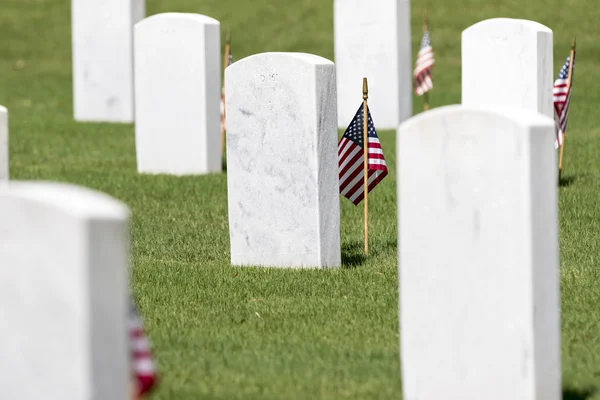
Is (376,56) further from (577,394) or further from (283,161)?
(577,394)

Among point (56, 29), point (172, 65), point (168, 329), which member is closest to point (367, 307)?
point (168, 329)

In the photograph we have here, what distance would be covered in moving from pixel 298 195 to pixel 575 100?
12.3 m

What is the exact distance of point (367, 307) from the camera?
830 cm

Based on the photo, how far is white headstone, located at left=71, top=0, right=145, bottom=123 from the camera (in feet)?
66.3

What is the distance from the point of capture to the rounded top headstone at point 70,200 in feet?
13.5

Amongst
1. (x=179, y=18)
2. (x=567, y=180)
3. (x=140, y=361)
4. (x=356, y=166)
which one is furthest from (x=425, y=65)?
(x=140, y=361)

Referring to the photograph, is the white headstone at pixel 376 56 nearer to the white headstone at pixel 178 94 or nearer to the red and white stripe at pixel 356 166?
the white headstone at pixel 178 94

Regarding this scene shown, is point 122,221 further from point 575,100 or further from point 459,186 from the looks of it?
point 575,100

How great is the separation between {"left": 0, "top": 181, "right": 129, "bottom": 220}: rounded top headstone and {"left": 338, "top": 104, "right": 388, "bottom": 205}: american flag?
18.9 feet

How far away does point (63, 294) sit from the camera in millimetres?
4254

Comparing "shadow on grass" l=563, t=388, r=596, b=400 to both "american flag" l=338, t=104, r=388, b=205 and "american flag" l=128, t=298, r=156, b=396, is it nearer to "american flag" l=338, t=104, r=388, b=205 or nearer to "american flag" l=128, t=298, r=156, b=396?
"american flag" l=128, t=298, r=156, b=396

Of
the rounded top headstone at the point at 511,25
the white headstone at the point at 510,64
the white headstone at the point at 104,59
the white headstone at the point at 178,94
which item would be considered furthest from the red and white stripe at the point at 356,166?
the white headstone at the point at 104,59

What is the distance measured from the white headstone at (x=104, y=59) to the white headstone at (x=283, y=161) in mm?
10654

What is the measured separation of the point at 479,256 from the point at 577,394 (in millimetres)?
956
